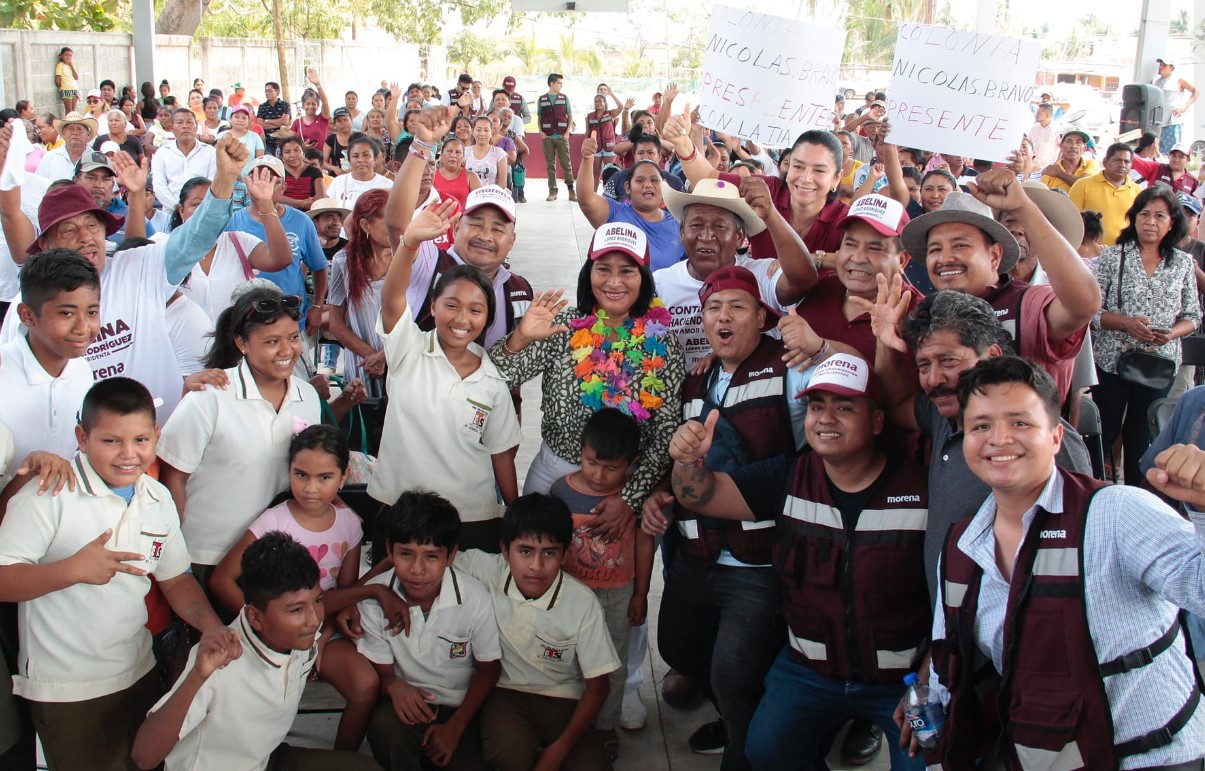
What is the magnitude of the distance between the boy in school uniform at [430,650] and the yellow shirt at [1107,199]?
7.00 m

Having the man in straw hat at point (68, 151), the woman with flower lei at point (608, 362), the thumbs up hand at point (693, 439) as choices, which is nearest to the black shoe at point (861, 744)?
the woman with flower lei at point (608, 362)

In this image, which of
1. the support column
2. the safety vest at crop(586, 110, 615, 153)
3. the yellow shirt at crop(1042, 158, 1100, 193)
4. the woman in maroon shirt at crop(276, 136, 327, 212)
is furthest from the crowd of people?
the support column

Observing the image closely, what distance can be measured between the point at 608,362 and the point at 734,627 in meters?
1.03

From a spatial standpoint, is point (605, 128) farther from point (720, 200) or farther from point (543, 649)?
point (543, 649)

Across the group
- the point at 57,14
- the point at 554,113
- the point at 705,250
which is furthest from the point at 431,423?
the point at 57,14

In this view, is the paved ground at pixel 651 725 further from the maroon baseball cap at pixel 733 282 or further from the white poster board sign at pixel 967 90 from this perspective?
the white poster board sign at pixel 967 90

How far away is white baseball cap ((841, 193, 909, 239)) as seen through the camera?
3582mm

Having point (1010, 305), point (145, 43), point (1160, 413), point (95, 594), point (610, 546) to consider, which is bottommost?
point (610, 546)

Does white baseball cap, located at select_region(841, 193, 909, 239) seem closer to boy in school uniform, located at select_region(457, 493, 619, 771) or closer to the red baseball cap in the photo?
the red baseball cap

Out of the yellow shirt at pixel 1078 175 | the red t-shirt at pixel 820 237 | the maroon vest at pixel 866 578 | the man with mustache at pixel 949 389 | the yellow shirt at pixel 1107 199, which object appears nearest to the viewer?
the man with mustache at pixel 949 389

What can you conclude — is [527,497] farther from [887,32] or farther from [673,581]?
[887,32]

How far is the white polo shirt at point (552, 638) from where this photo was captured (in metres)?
3.51

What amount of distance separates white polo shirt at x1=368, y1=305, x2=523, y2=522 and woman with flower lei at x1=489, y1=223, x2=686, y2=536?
0.21 metres

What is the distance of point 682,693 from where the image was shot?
157 inches
